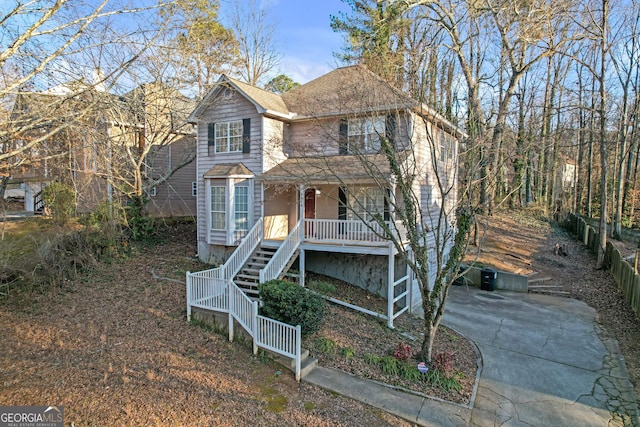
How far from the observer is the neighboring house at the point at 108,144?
22.5ft

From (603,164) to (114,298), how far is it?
68.3 ft

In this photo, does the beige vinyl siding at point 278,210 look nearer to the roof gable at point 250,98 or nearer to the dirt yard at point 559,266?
the roof gable at point 250,98

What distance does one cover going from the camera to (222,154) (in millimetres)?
14688

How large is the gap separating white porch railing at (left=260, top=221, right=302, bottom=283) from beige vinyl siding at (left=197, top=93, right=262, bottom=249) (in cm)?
225

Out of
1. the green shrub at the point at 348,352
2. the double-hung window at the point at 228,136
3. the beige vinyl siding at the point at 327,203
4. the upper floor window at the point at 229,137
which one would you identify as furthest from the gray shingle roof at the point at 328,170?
the green shrub at the point at 348,352

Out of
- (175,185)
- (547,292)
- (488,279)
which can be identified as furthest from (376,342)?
(175,185)

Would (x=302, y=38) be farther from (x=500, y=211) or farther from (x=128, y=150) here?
(x=500, y=211)

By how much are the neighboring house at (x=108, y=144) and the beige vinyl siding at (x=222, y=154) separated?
1447mm

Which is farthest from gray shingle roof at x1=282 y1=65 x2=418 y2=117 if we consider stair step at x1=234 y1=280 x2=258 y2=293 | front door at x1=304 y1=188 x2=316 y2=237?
stair step at x1=234 y1=280 x2=258 y2=293

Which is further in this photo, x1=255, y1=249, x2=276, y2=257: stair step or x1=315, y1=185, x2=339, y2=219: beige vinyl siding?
x1=315, y1=185, x2=339, y2=219: beige vinyl siding

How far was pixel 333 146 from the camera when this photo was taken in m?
13.7

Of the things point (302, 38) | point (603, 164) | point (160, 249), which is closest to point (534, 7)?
point (603, 164)

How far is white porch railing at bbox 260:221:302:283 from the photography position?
11211mm

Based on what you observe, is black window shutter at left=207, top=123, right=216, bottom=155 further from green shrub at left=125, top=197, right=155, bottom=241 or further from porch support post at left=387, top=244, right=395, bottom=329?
porch support post at left=387, top=244, right=395, bottom=329
